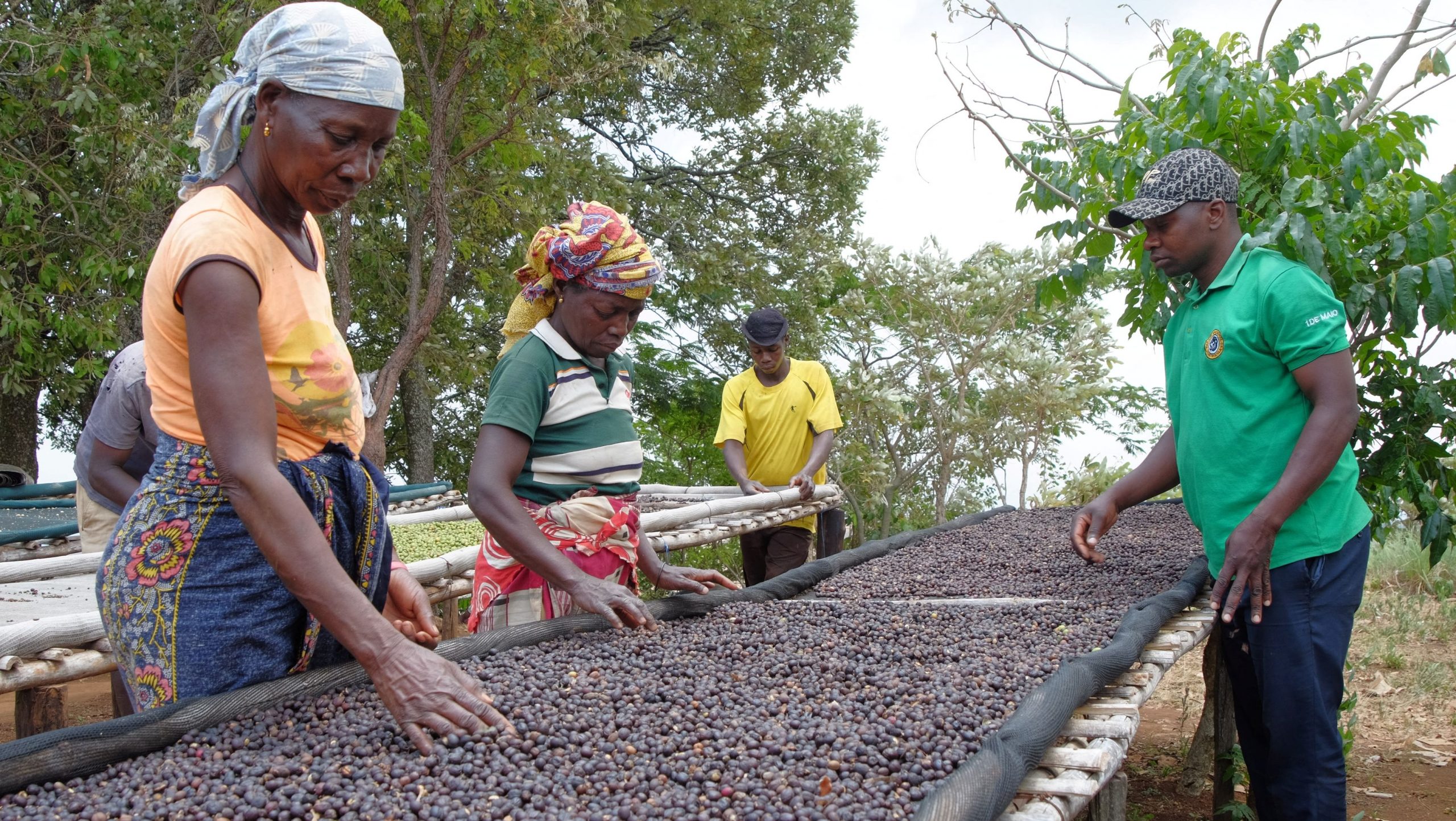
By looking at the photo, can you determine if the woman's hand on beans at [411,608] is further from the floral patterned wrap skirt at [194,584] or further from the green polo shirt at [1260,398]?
the green polo shirt at [1260,398]

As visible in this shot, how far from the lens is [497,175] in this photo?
7535mm

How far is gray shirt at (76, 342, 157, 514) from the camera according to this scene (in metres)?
3.33

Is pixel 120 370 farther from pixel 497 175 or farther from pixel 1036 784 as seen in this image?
pixel 497 175

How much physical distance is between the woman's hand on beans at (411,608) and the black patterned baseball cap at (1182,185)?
74.1 inches

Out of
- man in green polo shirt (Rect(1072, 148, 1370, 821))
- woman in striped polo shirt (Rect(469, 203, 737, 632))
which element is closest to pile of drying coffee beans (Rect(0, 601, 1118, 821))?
woman in striped polo shirt (Rect(469, 203, 737, 632))

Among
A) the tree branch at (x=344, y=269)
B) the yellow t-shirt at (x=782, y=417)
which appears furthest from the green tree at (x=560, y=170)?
the yellow t-shirt at (x=782, y=417)

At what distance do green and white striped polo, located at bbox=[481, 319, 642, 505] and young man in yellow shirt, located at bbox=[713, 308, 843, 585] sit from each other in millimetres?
2806

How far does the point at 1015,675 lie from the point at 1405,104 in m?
3.18

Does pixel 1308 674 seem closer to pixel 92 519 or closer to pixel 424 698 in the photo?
pixel 424 698

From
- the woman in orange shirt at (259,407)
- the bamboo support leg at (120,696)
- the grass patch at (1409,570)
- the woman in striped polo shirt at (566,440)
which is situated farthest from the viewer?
the grass patch at (1409,570)

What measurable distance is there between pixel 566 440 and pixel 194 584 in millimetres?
861

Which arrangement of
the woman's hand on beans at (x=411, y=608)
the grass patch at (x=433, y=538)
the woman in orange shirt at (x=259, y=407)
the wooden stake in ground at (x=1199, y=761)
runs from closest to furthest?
the woman in orange shirt at (x=259, y=407)
the woman's hand on beans at (x=411, y=608)
the wooden stake in ground at (x=1199, y=761)
the grass patch at (x=433, y=538)

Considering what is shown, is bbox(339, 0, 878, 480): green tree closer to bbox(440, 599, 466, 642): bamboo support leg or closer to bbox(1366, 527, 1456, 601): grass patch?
bbox(440, 599, 466, 642): bamboo support leg

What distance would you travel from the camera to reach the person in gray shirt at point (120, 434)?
10.9 feet
